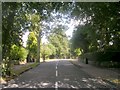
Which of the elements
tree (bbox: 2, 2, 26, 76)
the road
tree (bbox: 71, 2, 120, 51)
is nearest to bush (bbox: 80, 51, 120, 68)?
the road

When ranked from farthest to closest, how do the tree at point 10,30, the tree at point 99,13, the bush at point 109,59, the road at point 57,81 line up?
the bush at point 109,59
the tree at point 10,30
the tree at point 99,13
the road at point 57,81

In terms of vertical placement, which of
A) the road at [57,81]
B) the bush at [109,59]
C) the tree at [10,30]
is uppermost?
the tree at [10,30]

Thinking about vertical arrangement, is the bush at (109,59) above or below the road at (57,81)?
above

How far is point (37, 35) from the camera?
6781 centimetres

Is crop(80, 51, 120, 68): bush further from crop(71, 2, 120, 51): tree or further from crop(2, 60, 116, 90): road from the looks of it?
crop(71, 2, 120, 51): tree

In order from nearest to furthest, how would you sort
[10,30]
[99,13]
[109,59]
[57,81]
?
[57,81]
[99,13]
[10,30]
[109,59]

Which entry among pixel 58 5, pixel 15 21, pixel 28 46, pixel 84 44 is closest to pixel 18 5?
pixel 58 5

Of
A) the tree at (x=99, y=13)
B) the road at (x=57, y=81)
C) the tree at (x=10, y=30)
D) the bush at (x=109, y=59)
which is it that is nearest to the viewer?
the road at (x=57, y=81)

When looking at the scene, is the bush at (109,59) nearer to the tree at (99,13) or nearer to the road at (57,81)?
the road at (57,81)

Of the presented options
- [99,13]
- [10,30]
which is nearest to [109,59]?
[10,30]

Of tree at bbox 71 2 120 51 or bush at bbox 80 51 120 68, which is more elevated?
tree at bbox 71 2 120 51

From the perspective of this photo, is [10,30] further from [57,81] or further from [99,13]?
[99,13]

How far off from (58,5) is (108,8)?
11.3 ft

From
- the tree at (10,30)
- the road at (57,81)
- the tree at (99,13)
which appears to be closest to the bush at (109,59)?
the road at (57,81)
